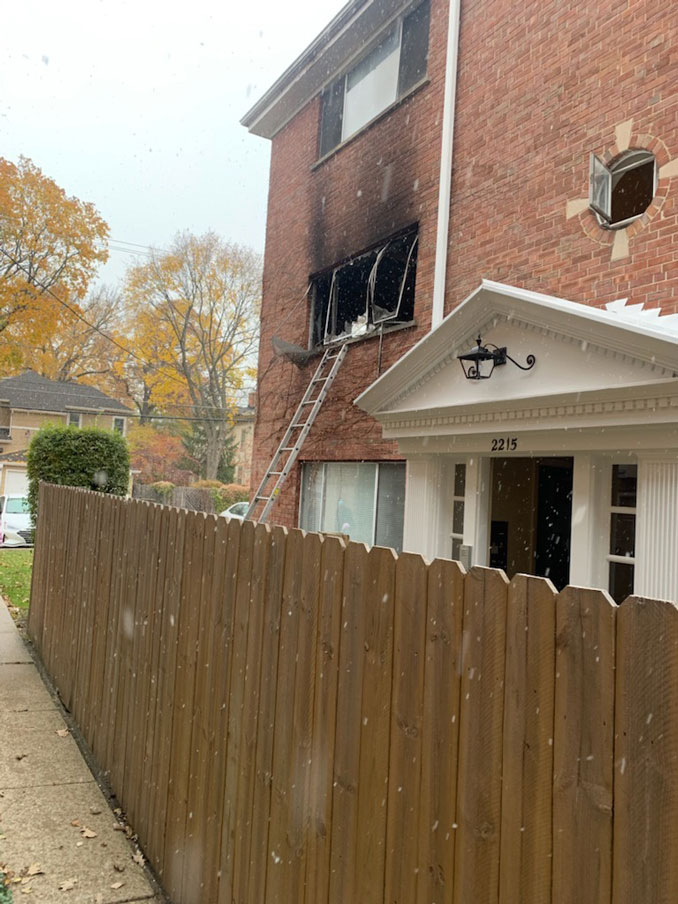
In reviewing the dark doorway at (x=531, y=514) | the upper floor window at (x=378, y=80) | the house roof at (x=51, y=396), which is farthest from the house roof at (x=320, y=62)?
the house roof at (x=51, y=396)

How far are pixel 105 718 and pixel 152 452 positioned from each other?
122 feet

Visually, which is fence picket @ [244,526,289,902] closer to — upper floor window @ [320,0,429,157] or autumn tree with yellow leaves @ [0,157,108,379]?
upper floor window @ [320,0,429,157]

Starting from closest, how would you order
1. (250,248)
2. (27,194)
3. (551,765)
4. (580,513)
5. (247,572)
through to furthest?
1. (551,765)
2. (247,572)
3. (580,513)
4. (27,194)
5. (250,248)

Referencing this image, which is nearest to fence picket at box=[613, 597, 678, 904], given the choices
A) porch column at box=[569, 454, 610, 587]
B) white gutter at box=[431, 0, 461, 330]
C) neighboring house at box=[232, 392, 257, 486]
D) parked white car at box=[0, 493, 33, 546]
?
porch column at box=[569, 454, 610, 587]

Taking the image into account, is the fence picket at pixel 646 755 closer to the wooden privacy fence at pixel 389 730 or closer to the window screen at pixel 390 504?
the wooden privacy fence at pixel 389 730

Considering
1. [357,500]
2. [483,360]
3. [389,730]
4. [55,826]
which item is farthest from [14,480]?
[389,730]

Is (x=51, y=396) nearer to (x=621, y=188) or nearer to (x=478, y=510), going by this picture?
(x=478, y=510)

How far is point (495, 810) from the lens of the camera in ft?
5.59

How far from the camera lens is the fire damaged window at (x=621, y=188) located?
6590 mm

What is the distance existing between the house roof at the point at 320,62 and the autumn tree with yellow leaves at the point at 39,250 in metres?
13.5

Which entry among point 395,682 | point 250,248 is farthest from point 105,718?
point 250,248

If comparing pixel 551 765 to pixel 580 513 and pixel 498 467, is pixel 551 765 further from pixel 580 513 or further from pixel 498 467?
pixel 498 467

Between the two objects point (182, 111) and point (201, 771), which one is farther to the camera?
point (182, 111)

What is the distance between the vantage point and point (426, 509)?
7258 millimetres
